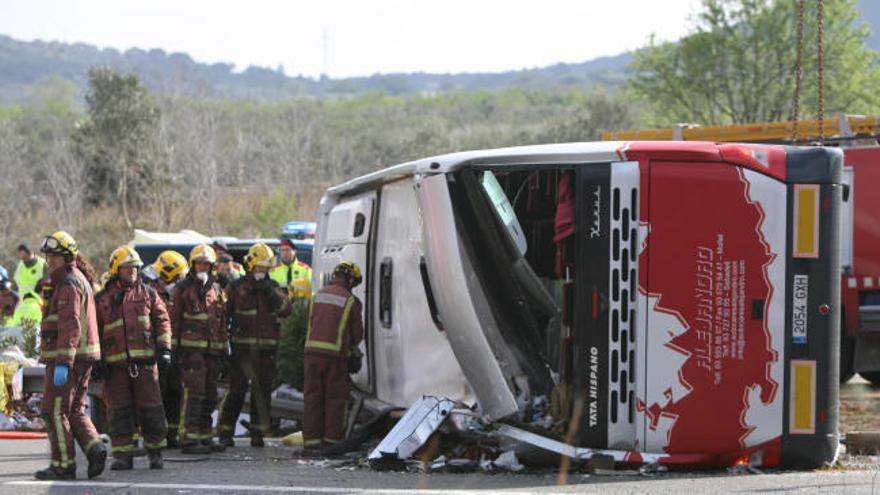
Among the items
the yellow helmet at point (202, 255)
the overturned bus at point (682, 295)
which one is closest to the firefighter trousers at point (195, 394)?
the yellow helmet at point (202, 255)

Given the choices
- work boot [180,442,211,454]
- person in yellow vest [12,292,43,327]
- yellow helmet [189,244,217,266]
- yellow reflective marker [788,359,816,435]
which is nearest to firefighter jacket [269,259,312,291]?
person in yellow vest [12,292,43,327]

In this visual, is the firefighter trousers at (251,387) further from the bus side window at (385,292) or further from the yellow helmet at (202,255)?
the bus side window at (385,292)

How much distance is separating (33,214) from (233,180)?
877 centimetres

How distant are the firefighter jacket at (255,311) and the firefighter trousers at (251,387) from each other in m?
0.09

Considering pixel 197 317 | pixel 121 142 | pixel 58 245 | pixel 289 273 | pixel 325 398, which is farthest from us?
pixel 121 142

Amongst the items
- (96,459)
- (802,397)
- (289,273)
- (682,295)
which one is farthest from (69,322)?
(289,273)

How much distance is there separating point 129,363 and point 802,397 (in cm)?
483

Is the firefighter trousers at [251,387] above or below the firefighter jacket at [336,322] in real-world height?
below

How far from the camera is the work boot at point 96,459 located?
9.62 m

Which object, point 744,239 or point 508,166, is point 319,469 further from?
point 744,239

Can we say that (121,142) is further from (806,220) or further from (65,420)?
(806,220)

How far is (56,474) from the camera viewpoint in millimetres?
9641

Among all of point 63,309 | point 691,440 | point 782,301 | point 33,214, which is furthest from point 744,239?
point 33,214

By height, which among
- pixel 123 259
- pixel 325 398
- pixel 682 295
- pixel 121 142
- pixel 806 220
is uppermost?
pixel 121 142
